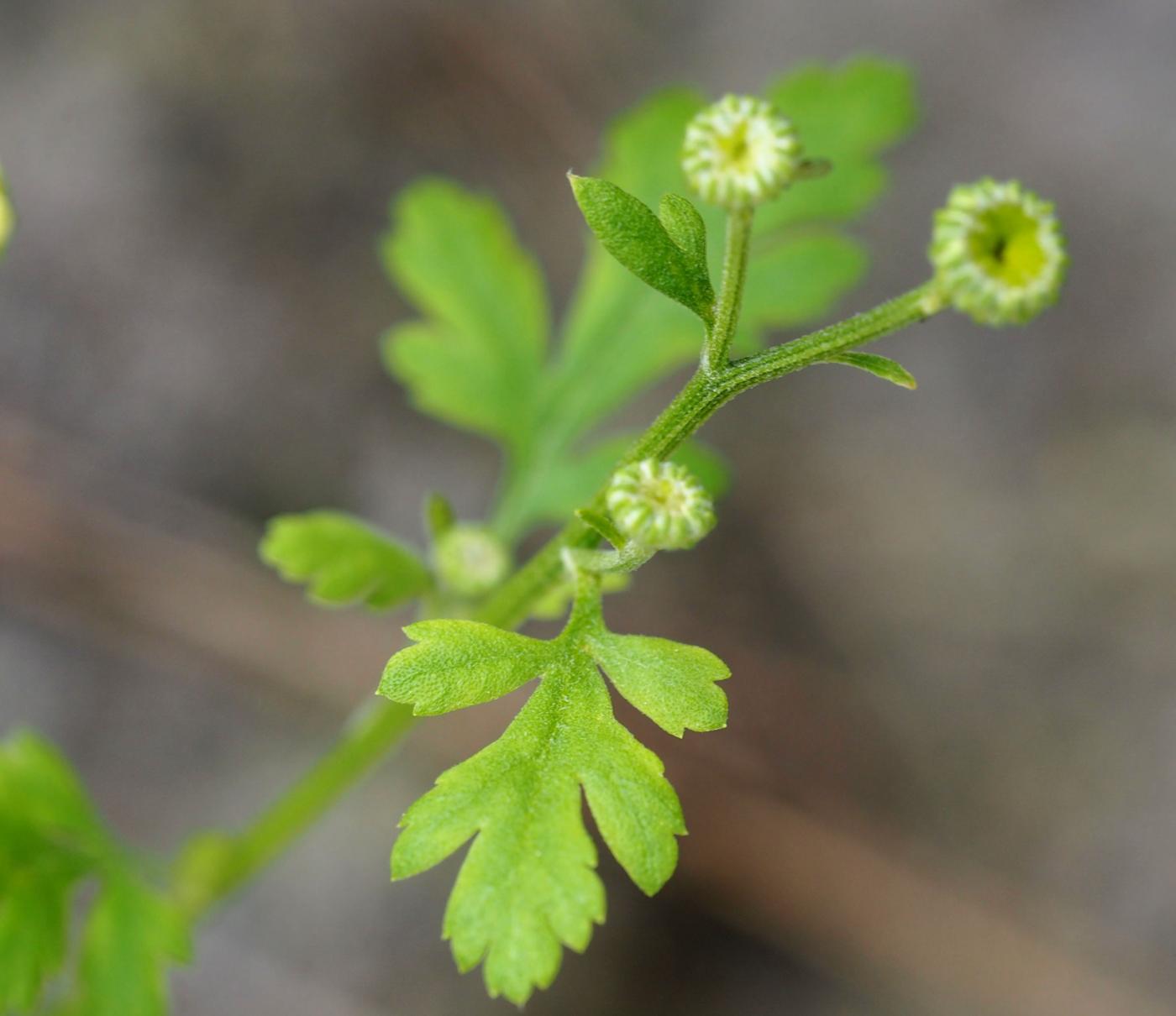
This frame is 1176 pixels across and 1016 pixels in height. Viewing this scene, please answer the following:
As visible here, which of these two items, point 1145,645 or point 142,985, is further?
point 1145,645

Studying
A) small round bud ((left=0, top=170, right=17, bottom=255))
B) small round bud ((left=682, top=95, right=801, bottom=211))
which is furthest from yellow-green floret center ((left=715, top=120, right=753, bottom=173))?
small round bud ((left=0, top=170, right=17, bottom=255))

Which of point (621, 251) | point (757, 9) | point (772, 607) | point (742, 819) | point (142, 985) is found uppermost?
point (757, 9)

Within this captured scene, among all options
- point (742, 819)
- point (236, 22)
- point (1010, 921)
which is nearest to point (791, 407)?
point (742, 819)

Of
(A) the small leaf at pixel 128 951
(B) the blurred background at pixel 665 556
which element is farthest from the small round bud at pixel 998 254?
(B) the blurred background at pixel 665 556

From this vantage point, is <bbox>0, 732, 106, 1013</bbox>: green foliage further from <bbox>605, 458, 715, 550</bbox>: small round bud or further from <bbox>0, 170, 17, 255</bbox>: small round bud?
<bbox>605, 458, 715, 550</bbox>: small round bud

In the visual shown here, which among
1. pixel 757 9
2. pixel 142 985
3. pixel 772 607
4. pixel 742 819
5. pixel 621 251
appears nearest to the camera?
pixel 621 251

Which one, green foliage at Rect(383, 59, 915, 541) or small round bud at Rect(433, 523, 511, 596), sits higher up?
green foliage at Rect(383, 59, 915, 541)

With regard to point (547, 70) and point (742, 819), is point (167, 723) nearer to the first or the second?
point (742, 819)

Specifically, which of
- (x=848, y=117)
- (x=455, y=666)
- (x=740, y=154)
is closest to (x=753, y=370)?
(x=740, y=154)
